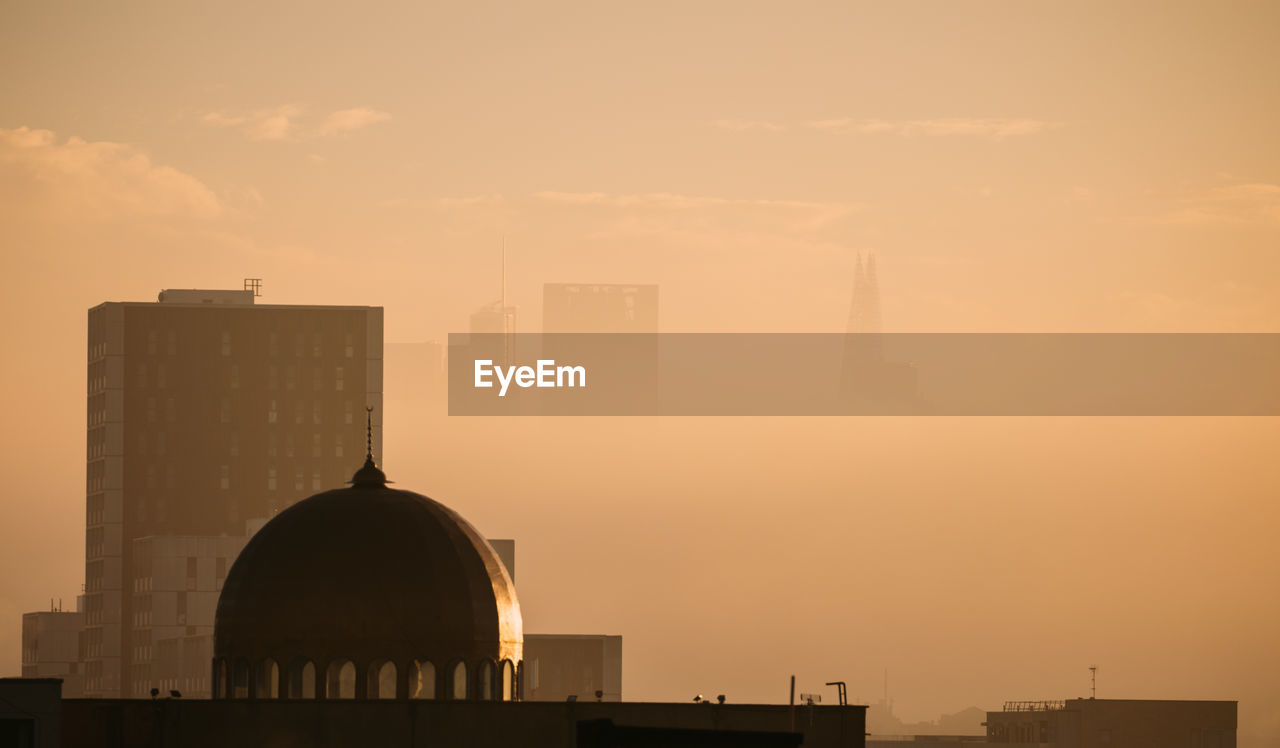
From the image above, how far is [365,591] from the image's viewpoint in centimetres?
6681

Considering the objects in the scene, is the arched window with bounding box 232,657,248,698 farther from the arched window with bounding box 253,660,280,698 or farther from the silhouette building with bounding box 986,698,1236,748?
the silhouette building with bounding box 986,698,1236,748

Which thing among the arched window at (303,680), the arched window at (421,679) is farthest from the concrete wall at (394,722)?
the arched window at (421,679)

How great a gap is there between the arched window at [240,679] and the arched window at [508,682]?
20.0 feet

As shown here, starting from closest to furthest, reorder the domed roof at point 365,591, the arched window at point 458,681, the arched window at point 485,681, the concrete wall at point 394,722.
→ 1. the concrete wall at point 394,722
2. the domed roof at point 365,591
3. the arched window at point 458,681
4. the arched window at point 485,681

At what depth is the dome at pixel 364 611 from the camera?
217ft

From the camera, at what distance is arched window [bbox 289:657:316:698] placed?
6600 cm

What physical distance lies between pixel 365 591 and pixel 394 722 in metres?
4.82

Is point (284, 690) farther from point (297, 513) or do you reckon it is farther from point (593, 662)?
point (593, 662)

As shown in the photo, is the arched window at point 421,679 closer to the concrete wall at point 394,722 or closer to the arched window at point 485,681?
the arched window at point 485,681

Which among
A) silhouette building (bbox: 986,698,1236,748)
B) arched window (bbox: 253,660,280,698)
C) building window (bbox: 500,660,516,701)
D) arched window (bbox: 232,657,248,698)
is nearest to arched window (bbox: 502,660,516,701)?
building window (bbox: 500,660,516,701)

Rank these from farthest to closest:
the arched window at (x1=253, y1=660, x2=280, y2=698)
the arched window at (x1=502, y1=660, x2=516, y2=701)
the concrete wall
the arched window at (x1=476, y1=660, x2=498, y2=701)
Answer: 1. the arched window at (x1=502, y1=660, x2=516, y2=701)
2. the arched window at (x1=476, y1=660, x2=498, y2=701)
3. the arched window at (x1=253, y1=660, x2=280, y2=698)
4. the concrete wall

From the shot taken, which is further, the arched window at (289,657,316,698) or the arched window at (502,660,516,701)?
the arched window at (502,660,516,701)

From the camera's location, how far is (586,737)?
168ft

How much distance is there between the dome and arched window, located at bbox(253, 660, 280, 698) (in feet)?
0.08
